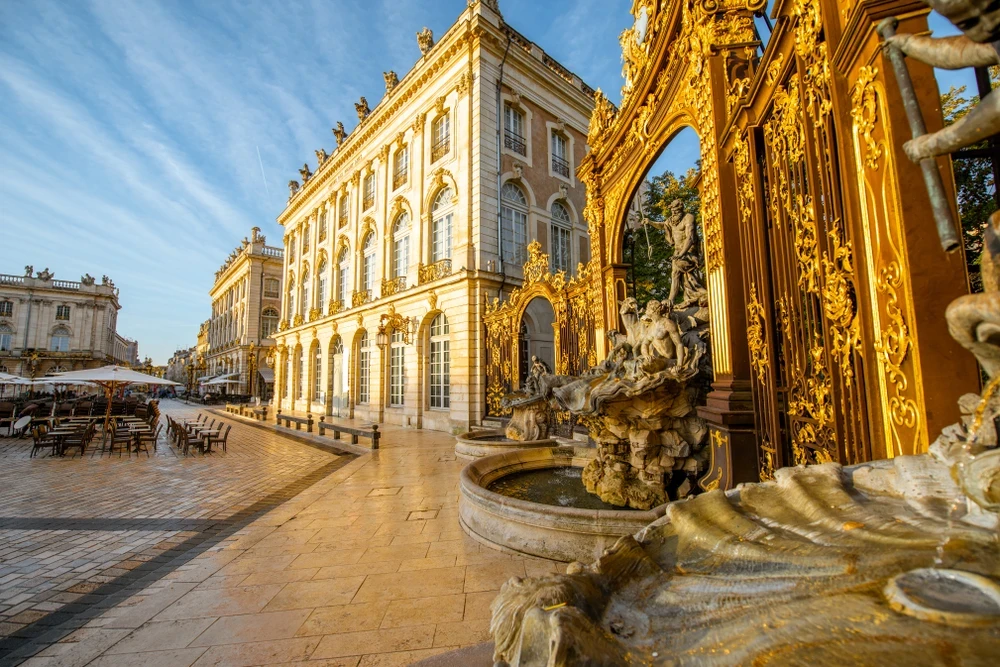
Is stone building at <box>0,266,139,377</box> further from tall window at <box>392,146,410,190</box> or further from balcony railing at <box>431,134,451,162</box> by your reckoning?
balcony railing at <box>431,134,451,162</box>

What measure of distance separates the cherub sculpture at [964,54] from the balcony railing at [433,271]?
1327 cm

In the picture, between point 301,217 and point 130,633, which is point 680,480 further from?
point 301,217

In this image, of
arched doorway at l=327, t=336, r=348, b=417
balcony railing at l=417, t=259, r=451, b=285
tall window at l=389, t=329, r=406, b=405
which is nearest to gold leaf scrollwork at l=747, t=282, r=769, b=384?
balcony railing at l=417, t=259, r=451, b=285

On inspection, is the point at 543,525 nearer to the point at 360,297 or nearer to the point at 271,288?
the point at 360,297

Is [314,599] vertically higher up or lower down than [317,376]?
lower down

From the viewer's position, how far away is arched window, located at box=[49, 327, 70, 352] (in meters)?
Result: 47.2

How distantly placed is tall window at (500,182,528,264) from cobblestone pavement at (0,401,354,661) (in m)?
8.97

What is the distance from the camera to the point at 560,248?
1772 cm

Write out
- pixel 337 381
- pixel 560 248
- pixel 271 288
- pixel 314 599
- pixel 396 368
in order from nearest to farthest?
1. pixel 314 599
2. pixel 396 368
3. pixel 560 248
4. pixel 337 381
5. pixel 271 288

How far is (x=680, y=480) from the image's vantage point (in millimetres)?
5004

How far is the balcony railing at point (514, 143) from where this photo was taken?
15609 millimetres

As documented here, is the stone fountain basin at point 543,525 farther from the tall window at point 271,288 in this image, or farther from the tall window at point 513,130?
the tall window at point 271,288

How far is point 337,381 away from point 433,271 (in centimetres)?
979

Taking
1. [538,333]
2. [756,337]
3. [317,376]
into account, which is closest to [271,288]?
[317,376]
